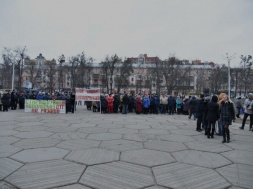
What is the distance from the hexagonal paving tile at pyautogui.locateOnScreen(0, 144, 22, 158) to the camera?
5.59m

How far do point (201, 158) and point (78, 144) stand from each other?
398 centimetres

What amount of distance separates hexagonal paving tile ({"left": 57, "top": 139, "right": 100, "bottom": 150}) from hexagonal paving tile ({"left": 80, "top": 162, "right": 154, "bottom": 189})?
1.82 m

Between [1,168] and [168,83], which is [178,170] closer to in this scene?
[1,168]

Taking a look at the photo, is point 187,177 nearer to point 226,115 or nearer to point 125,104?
point 226,115

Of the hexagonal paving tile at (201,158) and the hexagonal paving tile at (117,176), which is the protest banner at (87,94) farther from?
the hexagonal paving tile at (117,176)

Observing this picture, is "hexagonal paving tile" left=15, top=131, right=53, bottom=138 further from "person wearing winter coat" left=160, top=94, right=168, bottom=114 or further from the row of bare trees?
the row of bare trees

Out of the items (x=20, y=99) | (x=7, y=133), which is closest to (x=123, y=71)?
(x=20, y=99)

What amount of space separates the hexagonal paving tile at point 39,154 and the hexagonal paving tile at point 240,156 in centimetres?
485

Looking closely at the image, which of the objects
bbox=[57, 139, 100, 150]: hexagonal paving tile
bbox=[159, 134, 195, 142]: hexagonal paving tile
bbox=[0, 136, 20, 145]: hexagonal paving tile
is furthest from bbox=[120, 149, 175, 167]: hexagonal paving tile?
bbox=[0, 136, 20, 145]: hexagonal paving tile

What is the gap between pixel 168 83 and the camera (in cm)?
5556

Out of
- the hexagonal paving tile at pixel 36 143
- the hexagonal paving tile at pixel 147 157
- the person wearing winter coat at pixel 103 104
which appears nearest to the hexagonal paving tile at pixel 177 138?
the hexagonal paving tile at pixel 147 157

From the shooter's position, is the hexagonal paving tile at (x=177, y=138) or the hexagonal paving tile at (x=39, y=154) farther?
the hexagonal paving tile at (x=177, y=138)

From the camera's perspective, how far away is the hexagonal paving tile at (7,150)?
18.3 ft

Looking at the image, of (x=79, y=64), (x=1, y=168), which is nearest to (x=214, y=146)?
(x=1, y=168)
